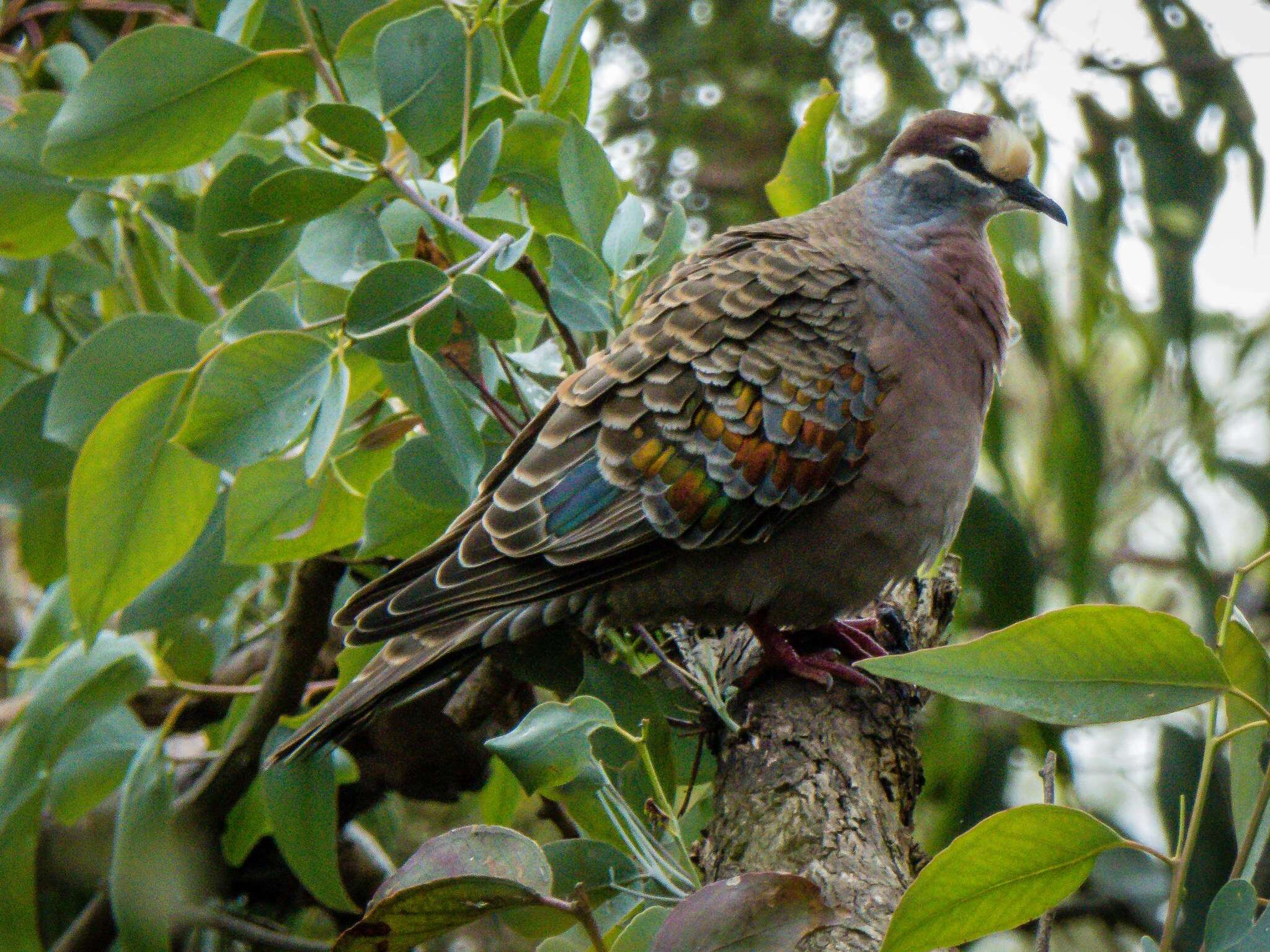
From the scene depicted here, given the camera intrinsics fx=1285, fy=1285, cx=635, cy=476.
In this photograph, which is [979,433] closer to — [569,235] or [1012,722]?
[569,235]

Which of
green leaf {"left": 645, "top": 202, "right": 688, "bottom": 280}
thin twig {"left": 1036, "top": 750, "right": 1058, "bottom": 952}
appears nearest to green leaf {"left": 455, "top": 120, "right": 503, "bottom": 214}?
green leaf {"left": 645, "top": 202, "right": 688, "bottom": 280}

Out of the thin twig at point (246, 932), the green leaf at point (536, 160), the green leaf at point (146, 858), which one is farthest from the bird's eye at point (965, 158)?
the thin twig at point (246, 932)

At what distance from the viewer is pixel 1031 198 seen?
284 centimetres

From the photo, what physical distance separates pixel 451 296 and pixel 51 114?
1081 mm

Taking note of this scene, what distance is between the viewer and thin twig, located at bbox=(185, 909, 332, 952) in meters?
2.75

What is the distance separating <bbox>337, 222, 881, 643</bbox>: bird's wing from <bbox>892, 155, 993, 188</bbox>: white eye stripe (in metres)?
0.67

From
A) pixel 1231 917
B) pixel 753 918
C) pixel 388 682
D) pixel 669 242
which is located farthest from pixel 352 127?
pixel 1231 917

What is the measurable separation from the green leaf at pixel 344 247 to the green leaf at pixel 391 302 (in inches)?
11.0

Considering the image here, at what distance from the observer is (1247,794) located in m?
1.62

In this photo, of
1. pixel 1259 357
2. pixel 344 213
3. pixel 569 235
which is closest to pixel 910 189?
pixel 569 235

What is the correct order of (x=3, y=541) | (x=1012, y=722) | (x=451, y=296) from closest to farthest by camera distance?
1. (x=451, y=296)
2. (x=1012, y=722)
3. (x=3, y=541)

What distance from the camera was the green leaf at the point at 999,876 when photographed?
127cm

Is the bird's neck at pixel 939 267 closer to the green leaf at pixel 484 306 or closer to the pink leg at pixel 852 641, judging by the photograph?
the pink leg at pixel 852 641

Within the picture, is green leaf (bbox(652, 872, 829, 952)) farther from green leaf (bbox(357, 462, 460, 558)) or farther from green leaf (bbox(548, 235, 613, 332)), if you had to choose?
green leaf (bbox(548, 235, 613, 332))
